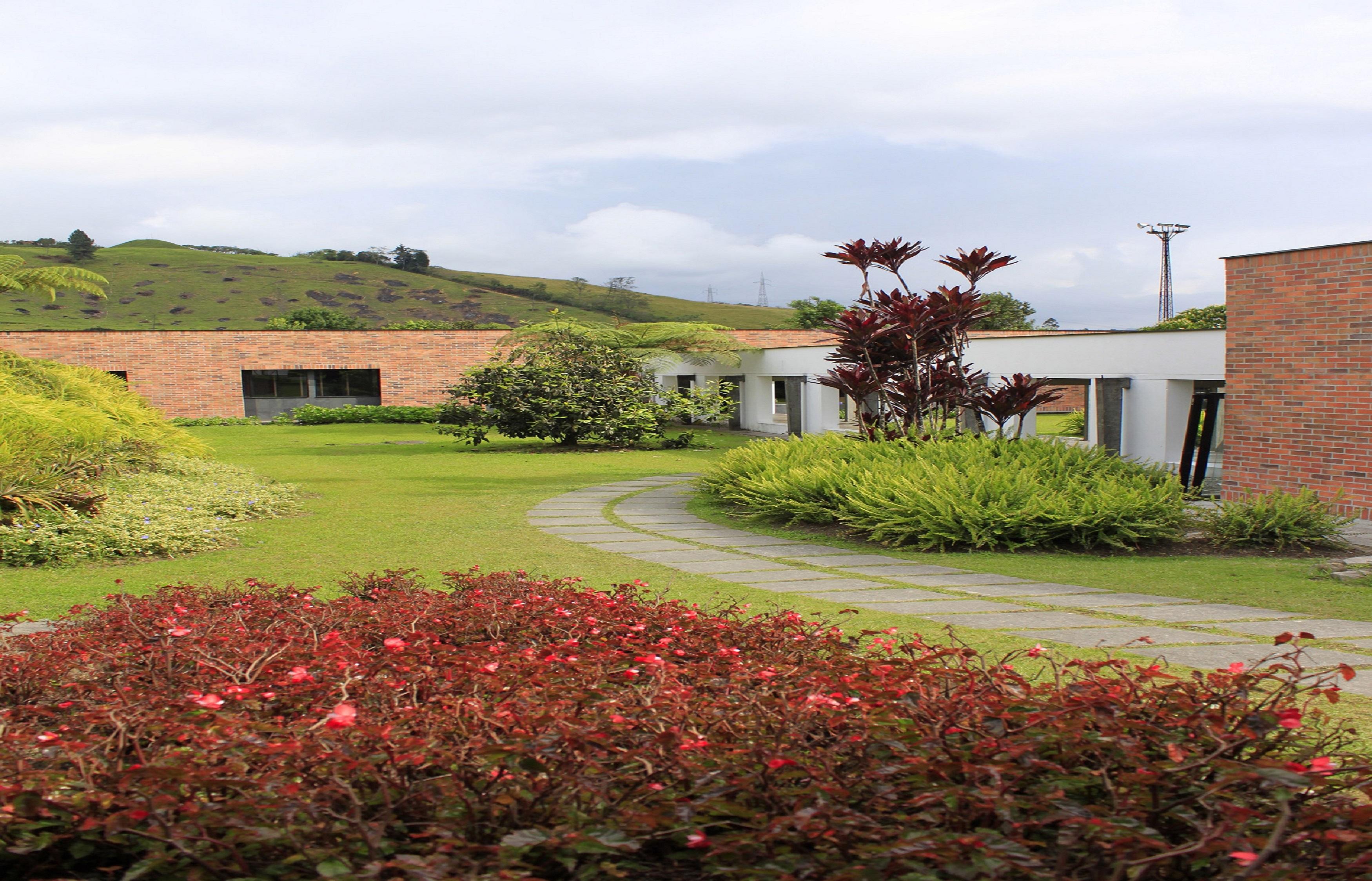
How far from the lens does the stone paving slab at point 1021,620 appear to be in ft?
16.9

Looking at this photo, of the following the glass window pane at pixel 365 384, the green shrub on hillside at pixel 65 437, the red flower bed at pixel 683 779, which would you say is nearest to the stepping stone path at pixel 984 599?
the red flower bed at pixel 683 779

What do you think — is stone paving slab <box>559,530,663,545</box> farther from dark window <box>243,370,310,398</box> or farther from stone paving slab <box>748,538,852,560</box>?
dark window <box>243,370,310,398</box>

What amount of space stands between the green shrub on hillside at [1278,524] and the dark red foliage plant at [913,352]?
8.21 feet

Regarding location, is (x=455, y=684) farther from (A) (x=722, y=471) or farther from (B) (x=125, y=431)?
(B) (x=125, y=431)

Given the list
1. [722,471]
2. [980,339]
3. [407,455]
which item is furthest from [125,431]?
[980,339]

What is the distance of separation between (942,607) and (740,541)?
2919 mm

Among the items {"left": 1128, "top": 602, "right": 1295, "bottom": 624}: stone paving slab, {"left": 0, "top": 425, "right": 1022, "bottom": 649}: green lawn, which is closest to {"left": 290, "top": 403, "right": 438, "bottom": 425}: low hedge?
{"left": 0, "top": 425, "right": 1022, "bottom": 649}: green lawn

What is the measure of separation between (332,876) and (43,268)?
13.6 meters

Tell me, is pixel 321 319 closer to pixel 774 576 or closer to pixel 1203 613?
pixel 774 576

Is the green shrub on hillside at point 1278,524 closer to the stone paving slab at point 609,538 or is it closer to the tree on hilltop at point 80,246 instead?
the stone paving slab at point 609,538

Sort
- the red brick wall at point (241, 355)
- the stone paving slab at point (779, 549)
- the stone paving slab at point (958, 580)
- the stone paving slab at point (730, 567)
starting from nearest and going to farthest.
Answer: the stone paving slab at point (958, 580) → the stone paving slab at point (730, 567) → the stone paving slab at point (779, 549) → the red brick wall at point (241, 355)

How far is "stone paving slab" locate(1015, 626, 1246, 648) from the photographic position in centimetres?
478

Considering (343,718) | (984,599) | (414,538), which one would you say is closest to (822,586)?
(984,599)

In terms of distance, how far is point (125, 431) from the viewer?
10281 millimetres
